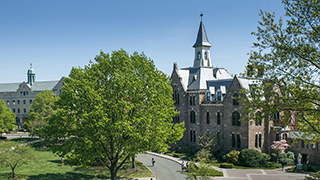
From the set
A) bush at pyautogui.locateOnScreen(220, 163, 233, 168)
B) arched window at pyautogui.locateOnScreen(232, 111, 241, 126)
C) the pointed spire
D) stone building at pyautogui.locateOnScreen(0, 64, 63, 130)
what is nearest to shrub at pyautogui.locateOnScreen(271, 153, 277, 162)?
arched window at pyautogui.locateOnScreen(232, 111, 241, 126)

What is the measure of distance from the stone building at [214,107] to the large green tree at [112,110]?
21.5 meters

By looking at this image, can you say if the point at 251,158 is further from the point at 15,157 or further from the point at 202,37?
the point at 15,157

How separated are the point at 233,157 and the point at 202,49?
85.6 feet

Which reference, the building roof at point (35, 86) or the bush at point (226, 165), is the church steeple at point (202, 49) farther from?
the building roof at point (35, 86)

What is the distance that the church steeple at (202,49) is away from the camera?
206 ft

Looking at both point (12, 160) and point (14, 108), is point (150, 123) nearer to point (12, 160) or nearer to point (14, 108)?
point (12, 160)

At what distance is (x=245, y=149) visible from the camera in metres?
48.3

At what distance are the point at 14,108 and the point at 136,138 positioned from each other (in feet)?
318

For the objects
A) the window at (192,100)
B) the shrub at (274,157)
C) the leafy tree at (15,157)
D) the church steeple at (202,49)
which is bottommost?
the shrub at (274,157)

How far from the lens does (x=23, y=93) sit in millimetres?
107750

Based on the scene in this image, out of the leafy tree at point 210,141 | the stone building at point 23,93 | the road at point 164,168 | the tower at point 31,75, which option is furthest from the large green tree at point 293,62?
the tower at point 31,75

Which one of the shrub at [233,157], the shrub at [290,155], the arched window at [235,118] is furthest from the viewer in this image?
the arched window at [235,118]

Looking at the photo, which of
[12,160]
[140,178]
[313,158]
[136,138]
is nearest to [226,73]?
[313,158]

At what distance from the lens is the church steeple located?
206 ft
